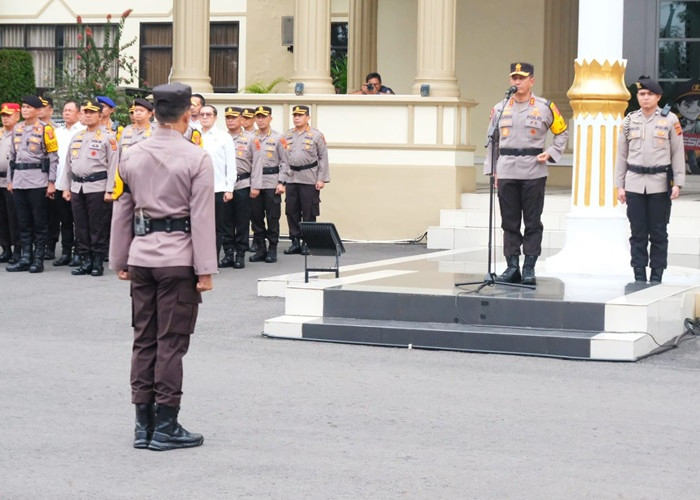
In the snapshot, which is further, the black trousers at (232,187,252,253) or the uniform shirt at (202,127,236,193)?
the black trousers at (232,187,252,253)

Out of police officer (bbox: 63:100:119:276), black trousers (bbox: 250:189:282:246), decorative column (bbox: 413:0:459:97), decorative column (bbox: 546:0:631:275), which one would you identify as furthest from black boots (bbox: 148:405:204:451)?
decorative column (bbox: 413:0:459:97)

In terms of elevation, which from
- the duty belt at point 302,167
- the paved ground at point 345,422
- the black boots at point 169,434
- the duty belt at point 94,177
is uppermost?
the duty belt at point 302,167

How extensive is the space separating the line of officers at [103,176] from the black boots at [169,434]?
761 cm

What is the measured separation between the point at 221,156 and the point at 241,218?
1.13m

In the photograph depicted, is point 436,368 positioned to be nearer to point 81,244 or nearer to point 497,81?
point 81,244

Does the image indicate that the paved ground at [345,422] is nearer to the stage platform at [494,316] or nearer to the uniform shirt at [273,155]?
the stage platform at [494,316]

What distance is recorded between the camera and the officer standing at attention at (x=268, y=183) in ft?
56.2

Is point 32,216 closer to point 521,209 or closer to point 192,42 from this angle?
point 192,42

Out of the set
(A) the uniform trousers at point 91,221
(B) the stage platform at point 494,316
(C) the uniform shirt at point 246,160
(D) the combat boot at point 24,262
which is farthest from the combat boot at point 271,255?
(B) the stage platform at point 494,316

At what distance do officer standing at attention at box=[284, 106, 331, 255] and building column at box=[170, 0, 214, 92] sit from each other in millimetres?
3719

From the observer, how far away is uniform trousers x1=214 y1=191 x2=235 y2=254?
1632 cm

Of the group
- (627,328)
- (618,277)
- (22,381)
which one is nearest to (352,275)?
(618,277)

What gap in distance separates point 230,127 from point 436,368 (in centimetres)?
799

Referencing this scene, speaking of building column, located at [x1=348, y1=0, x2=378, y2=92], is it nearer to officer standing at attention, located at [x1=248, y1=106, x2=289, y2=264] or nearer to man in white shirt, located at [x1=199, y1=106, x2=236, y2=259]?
officer standing at attention, located at [x1=248, y1=106, x2=289, y2=264]
